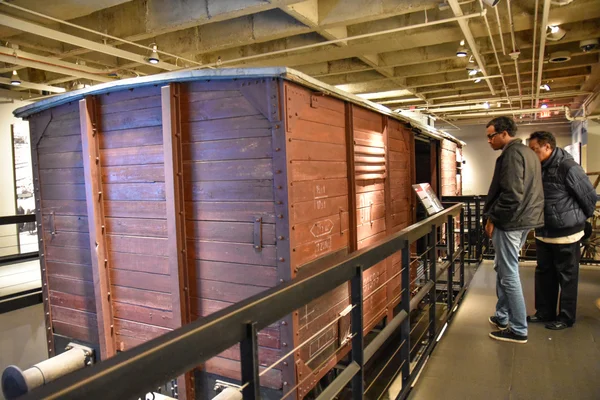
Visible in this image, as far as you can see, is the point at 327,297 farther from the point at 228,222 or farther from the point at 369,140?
the point at 369,140

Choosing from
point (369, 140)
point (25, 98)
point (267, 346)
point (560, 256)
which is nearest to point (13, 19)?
point (369, 140)

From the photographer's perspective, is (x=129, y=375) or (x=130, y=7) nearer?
(x=129, y=375)

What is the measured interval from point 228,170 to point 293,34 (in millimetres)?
3140

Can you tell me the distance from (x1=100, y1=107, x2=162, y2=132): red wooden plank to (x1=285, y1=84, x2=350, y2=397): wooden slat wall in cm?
108

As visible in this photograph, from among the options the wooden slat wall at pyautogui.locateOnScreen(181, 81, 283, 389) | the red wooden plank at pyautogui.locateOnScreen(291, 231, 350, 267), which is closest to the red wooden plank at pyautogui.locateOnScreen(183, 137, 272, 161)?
the wooden slat wall at pyautogui.locateOnScreen(181, 81, 283, 389)

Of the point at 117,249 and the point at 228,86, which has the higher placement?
the point at 228,86

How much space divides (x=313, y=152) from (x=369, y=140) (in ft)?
4.16

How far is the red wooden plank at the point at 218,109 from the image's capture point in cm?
294

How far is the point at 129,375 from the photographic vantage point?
0.95 meters

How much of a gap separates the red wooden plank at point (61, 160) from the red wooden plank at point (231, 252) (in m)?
1.32

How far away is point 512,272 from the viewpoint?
3438mm

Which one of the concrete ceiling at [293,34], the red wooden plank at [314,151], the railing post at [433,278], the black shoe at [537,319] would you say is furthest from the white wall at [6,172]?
the black shoe at [537,319]

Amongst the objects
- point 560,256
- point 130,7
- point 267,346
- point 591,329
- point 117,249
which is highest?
point 130,7

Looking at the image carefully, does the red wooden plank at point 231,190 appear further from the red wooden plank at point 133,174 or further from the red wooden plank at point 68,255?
the red wooden plank at point 68,255
